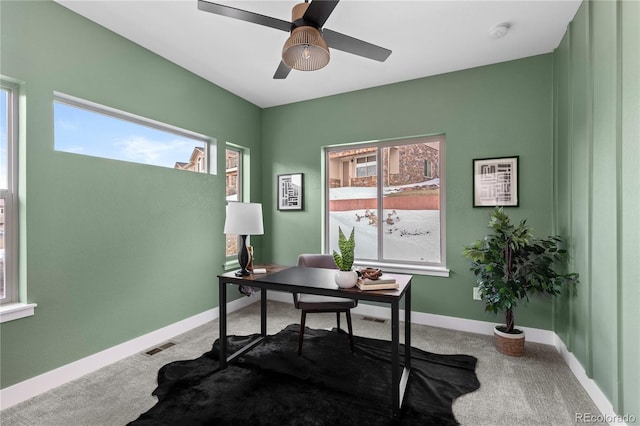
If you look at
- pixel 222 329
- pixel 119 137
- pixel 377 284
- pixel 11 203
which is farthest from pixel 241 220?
pixel 11 203

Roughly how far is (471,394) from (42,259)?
3.16m

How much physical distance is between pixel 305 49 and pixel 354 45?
0.39m

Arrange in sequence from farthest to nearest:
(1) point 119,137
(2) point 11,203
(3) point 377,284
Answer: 1. (1) point 119,137
2. (2) point 11,203
3. (3) point 377,284

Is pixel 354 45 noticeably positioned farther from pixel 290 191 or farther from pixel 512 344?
pixel 512 344

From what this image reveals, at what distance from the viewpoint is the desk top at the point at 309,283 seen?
1.91 m

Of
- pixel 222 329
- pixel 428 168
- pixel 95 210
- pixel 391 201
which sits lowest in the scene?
pixel 222 329

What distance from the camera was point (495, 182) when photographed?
309 centimetres

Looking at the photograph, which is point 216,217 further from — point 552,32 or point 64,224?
point 552,32

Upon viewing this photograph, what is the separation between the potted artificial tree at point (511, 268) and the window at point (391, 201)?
679 millimetres

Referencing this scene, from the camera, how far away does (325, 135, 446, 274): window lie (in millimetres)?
3527

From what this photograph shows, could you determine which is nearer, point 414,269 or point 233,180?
point 414,269

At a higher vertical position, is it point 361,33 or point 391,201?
point 361,33

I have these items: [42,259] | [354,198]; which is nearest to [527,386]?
[354,198]

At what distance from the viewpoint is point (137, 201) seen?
279 centimetres
